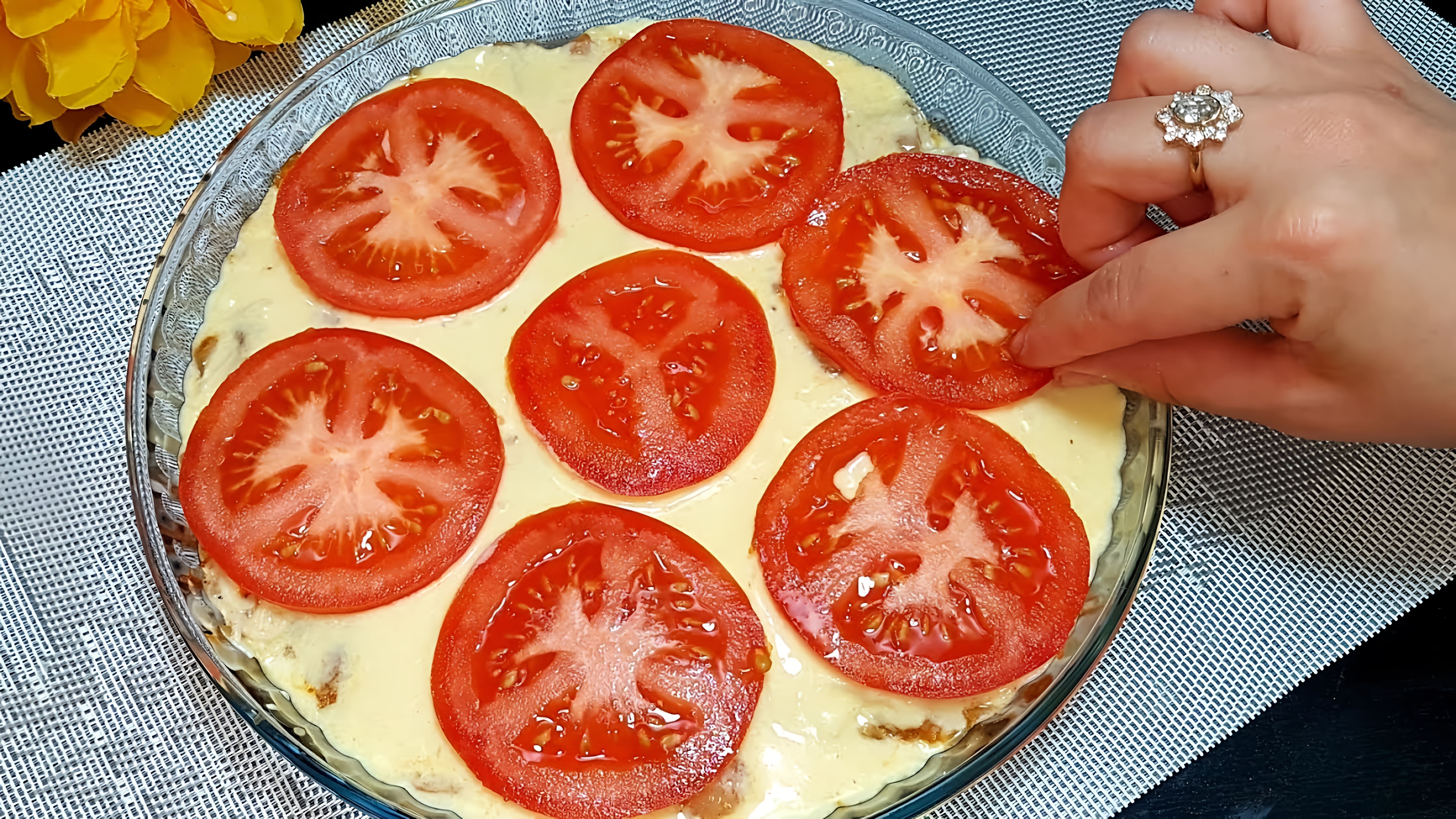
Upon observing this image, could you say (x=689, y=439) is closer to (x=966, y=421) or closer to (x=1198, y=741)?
(x=966, y=421)

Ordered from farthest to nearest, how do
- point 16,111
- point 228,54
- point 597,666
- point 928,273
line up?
point 228,54, point 16,111, point 928,273, point 597,666

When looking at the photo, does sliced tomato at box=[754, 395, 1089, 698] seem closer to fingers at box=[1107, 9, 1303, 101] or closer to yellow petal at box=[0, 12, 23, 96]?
fingers at box=[1107, 9, 1303, 101]

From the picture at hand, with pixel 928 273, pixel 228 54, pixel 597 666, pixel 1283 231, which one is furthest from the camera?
pixel 228 54

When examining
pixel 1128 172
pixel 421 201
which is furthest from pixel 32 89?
pixel 1128 172

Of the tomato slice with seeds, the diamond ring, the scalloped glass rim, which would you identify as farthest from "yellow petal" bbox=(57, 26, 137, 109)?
the diamond ring

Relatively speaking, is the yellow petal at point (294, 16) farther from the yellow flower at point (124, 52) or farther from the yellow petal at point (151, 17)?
the yellow petal at point (151, 17)

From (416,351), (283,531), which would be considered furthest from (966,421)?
(283,531)

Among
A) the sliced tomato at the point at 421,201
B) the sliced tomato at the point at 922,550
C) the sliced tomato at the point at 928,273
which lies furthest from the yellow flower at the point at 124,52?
the sliced tomato at the point at 922,550

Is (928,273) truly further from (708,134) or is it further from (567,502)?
Result: (567,502)
